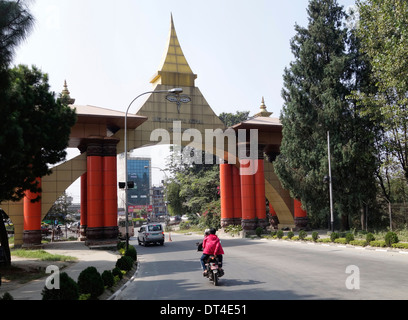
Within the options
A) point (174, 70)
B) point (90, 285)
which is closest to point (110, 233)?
point (174, 70)

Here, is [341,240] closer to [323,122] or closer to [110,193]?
[323,122]

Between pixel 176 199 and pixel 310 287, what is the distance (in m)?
54.1

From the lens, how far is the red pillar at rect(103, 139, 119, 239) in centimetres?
2958

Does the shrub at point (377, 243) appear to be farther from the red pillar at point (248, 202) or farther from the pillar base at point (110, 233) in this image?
the pillar base at point (110, 233)

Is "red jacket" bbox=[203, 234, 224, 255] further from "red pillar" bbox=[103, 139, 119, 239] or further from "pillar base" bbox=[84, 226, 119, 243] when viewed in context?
"pillar base" bbox=[84, 226, 119, 243]

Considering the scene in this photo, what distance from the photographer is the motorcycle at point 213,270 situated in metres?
11.1

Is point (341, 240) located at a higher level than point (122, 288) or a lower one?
lower

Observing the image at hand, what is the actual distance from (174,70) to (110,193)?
11.5 m

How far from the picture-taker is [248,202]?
114 feet

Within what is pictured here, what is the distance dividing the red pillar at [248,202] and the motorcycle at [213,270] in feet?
76.5

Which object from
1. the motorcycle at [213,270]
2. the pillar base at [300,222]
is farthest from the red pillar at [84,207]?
the motorcycle at [213,270]

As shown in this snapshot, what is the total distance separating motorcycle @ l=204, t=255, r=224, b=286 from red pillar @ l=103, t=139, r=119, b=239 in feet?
63.0

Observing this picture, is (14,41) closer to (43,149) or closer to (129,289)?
(129,289)
